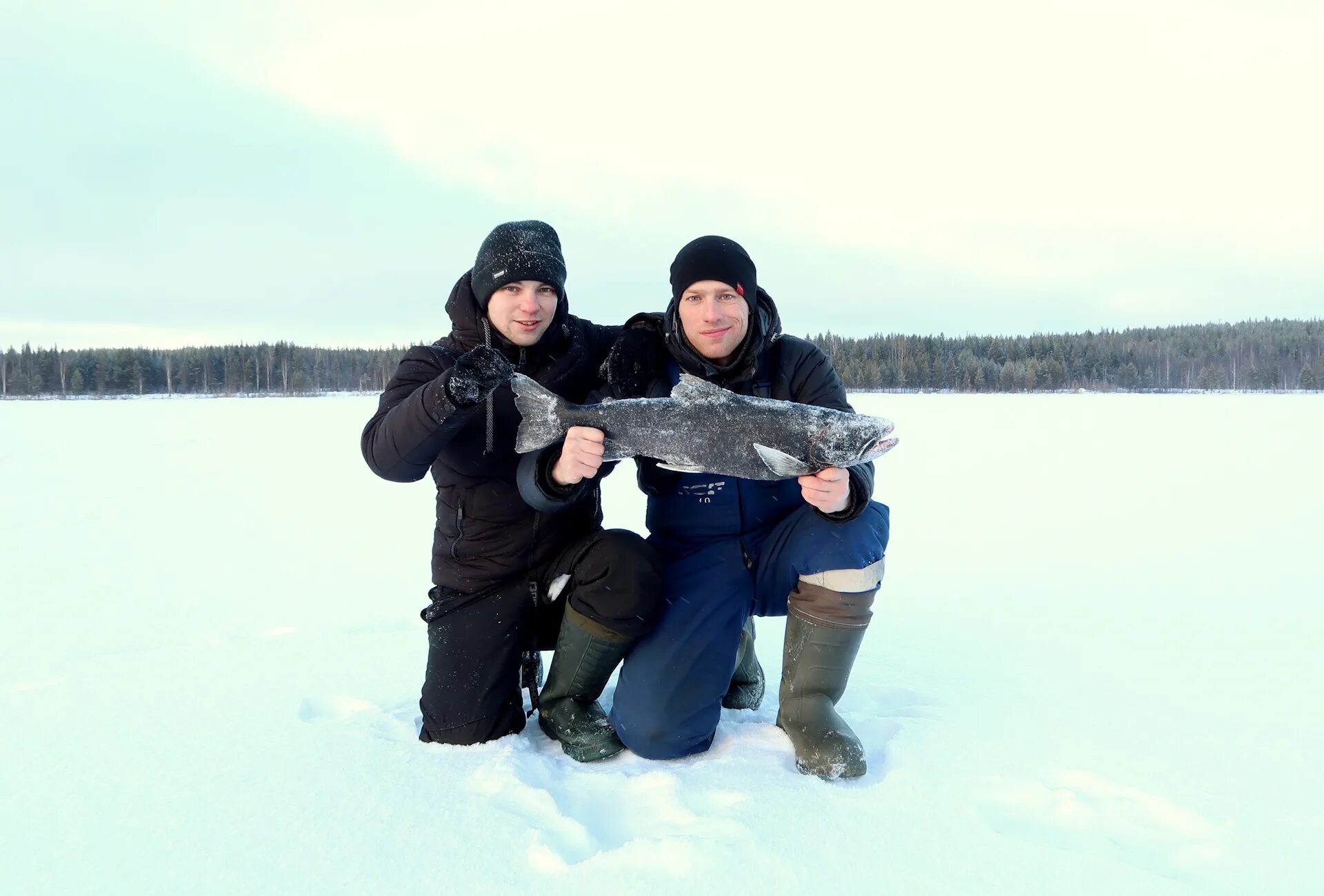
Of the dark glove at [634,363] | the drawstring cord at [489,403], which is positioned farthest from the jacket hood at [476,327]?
the dark glove at [634,363]

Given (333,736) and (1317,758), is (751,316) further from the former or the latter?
(1317,758)

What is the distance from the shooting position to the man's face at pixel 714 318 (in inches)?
131

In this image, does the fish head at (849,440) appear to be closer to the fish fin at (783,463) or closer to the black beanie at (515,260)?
the fish fin at (783,463)

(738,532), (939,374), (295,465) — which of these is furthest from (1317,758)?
(939,374)

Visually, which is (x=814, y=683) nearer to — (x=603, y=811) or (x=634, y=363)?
(x=603, y=811)

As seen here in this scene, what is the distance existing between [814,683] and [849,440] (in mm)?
1007

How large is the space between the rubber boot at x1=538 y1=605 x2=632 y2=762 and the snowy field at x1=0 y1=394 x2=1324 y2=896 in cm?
12

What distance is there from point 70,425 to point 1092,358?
3906 inches

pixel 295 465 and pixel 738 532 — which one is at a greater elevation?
pixel 738 532

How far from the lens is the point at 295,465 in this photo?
45.3 feet

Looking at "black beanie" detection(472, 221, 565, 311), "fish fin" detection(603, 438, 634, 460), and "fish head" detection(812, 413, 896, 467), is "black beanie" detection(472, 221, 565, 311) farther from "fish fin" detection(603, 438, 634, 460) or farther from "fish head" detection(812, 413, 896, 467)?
"fish head" detection(812, 413, 896, 467)

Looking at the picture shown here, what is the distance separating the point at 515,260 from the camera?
342 cm

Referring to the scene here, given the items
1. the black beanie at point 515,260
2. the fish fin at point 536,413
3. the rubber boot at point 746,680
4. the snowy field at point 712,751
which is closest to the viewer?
the snowy field at point 712,751

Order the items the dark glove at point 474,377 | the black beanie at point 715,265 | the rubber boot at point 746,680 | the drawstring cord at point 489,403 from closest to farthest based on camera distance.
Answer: the dark glove at point 474,377
the black beanie at point 715,265
the drawstring cord at point 489,403
the rubber boot at point 746,680
